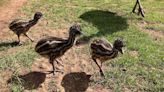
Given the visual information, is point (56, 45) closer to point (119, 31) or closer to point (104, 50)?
point (104, 50)

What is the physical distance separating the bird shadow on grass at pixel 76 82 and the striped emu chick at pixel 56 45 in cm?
56

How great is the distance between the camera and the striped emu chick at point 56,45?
8906 mm

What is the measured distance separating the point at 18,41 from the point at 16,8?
2.74m

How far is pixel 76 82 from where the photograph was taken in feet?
30.2

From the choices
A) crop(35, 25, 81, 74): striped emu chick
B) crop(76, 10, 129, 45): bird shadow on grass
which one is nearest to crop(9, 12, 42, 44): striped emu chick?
crop(76, 10, 129, 45): bird shadow on grass

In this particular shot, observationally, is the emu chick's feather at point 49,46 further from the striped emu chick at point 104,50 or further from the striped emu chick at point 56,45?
the striped emu chick at point 104,50

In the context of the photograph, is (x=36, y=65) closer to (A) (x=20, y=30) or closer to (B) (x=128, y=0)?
(A) (x=20, y=30)

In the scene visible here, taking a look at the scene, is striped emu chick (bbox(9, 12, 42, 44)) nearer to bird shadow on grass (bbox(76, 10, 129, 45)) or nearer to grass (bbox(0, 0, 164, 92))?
grass (bbox(0, 0, 164, 92))

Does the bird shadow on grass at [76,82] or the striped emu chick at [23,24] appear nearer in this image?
the bird shadow on grass at [76,82]

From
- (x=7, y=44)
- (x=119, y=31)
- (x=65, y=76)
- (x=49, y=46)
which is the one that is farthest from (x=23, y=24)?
(x=119, y=31)

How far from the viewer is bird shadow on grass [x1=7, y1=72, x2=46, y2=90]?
8953 mm

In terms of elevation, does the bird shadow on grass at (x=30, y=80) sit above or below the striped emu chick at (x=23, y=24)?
below

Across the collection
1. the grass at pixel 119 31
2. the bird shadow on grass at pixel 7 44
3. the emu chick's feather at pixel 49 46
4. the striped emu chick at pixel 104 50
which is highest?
the emu chick's feather at pixel 49 46

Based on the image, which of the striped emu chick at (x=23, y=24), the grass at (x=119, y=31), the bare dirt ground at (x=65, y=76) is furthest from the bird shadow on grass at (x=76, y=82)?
the striped emu chick at (x=23, y=24)
